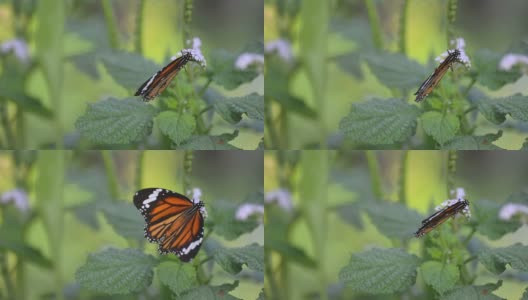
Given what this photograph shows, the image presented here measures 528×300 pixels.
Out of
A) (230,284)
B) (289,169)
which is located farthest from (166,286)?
(289,169)

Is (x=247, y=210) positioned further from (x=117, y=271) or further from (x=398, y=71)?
(x=398, y=71)

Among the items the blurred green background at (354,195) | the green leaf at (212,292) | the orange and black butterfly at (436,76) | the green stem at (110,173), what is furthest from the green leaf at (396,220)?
the green stem at (110,173)

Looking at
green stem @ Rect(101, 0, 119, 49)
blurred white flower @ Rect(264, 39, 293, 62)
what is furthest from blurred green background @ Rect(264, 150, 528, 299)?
green stem @ Rect(101, 0, 119, 49)

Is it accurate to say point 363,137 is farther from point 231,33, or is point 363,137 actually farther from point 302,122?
point 231,33

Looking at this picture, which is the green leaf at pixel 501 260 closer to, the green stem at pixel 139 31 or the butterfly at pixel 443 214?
the butterfly at pixel 443 214

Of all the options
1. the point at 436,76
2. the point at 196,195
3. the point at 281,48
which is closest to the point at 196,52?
the point at 281,48

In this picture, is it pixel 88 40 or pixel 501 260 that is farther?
pixel 88 40

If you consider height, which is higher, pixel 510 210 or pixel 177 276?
pixel 510 210
